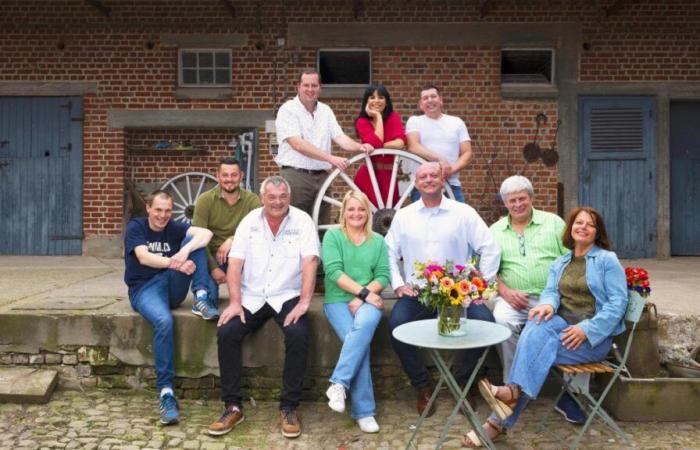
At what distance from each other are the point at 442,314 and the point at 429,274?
210 millimetres

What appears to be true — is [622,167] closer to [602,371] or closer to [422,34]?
[422,34]

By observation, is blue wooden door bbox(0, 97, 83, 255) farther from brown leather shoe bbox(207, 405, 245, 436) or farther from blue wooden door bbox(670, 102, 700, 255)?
blue wooden door bbox(670, 102, 700, 255)

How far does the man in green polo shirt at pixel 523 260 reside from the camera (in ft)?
13.6

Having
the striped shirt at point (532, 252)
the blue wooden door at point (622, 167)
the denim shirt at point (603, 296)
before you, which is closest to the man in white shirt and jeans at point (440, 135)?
the striped shirt at point (532, 252)

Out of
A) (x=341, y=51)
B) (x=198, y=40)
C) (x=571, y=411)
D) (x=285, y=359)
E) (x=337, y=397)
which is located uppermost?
(x=198, y=40)

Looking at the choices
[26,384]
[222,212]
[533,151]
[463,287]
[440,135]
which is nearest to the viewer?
[463,287]

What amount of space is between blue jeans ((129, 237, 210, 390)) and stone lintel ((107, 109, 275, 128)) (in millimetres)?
4668

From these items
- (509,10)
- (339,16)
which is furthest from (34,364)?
(509,10)

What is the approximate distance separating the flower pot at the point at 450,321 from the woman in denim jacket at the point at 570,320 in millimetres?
290

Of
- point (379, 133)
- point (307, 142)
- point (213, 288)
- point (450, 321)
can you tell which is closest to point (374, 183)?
point (379, 133)

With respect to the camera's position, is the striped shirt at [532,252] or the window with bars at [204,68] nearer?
the striped shirt at [532,252]

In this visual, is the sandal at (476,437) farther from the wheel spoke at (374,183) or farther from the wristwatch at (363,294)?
the wheel spoke at (374,183)

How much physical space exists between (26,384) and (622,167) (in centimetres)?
734

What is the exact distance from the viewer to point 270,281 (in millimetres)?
4320
